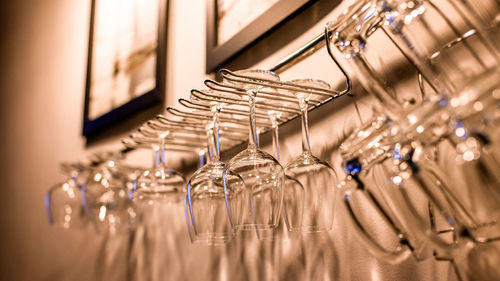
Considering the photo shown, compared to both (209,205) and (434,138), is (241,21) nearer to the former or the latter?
(209,205)

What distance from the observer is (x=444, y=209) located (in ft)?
1.31

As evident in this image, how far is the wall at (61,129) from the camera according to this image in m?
0.71

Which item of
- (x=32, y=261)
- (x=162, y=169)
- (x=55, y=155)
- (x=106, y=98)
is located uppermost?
(x=106, y=98)

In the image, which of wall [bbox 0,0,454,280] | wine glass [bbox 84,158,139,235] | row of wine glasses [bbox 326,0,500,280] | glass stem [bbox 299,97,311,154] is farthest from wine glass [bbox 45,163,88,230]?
row of wine glasses [bbox 326,0,500,280]

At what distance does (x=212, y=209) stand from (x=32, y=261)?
4.69 ft

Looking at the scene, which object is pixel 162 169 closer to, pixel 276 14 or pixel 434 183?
pixel 276 14

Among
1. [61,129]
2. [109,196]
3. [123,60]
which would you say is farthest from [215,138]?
[61,129]

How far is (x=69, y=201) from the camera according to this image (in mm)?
1200

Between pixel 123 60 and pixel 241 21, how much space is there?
0.63m

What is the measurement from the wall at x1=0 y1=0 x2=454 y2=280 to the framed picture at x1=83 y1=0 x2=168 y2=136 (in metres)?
0.05

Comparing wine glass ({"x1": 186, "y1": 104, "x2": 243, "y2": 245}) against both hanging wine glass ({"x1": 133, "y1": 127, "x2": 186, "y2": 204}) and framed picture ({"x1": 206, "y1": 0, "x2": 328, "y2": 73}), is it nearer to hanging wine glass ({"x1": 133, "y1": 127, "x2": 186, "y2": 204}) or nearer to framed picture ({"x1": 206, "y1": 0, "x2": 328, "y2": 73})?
hanging wine glass ({"x1": 133, "y1": 127, "x2": 186, "y2": 204})

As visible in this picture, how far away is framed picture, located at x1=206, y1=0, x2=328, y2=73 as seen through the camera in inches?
32.5

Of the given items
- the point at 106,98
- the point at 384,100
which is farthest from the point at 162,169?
the point at 106,98

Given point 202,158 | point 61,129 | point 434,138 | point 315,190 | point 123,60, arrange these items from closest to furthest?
point 434,138
point 315,190
point 202,158
point 123,60
point 61,129
